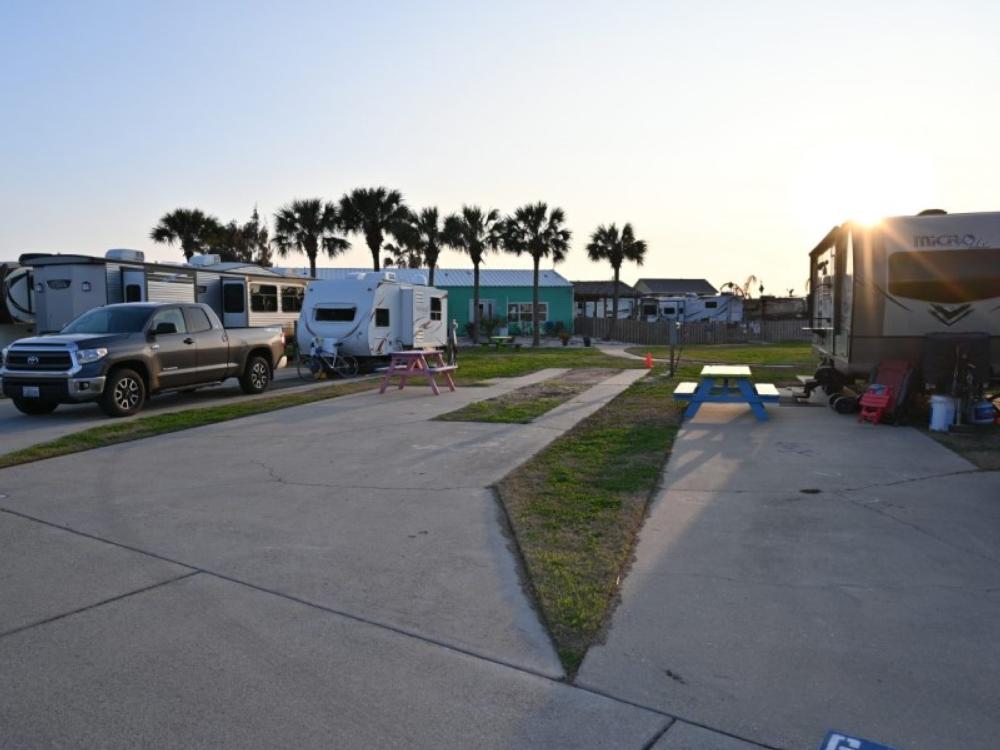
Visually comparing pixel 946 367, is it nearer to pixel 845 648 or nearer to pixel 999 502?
pixel 999 502

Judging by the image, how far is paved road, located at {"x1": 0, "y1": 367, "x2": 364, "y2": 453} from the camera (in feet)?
33.0

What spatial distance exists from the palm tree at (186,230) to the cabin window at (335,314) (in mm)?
21851

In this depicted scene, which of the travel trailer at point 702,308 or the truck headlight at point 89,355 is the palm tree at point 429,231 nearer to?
the travel trailer at point 702,308

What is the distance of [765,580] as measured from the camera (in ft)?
15.1

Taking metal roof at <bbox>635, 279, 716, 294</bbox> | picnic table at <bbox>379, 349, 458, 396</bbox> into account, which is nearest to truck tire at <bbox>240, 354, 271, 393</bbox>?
picnic table at <bbox>379, 349, 458, 396</bbox>

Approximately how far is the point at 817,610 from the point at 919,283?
8.63 meters

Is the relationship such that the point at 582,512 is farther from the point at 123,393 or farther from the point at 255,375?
the point at 255,375

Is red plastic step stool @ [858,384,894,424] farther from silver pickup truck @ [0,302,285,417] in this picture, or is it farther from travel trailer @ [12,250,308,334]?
travel trailer @ [12,250,308,334]

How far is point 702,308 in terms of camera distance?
48094mm

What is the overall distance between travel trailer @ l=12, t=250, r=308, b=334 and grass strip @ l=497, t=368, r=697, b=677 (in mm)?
13984

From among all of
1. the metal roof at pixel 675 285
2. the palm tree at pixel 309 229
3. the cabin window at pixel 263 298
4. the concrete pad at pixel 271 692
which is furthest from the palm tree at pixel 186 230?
the metal roof at pixel 675 285

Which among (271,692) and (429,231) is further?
(429,231)

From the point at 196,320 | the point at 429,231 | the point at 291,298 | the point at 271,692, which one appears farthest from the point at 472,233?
the point at 271,692

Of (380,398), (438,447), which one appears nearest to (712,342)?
(380,398)
